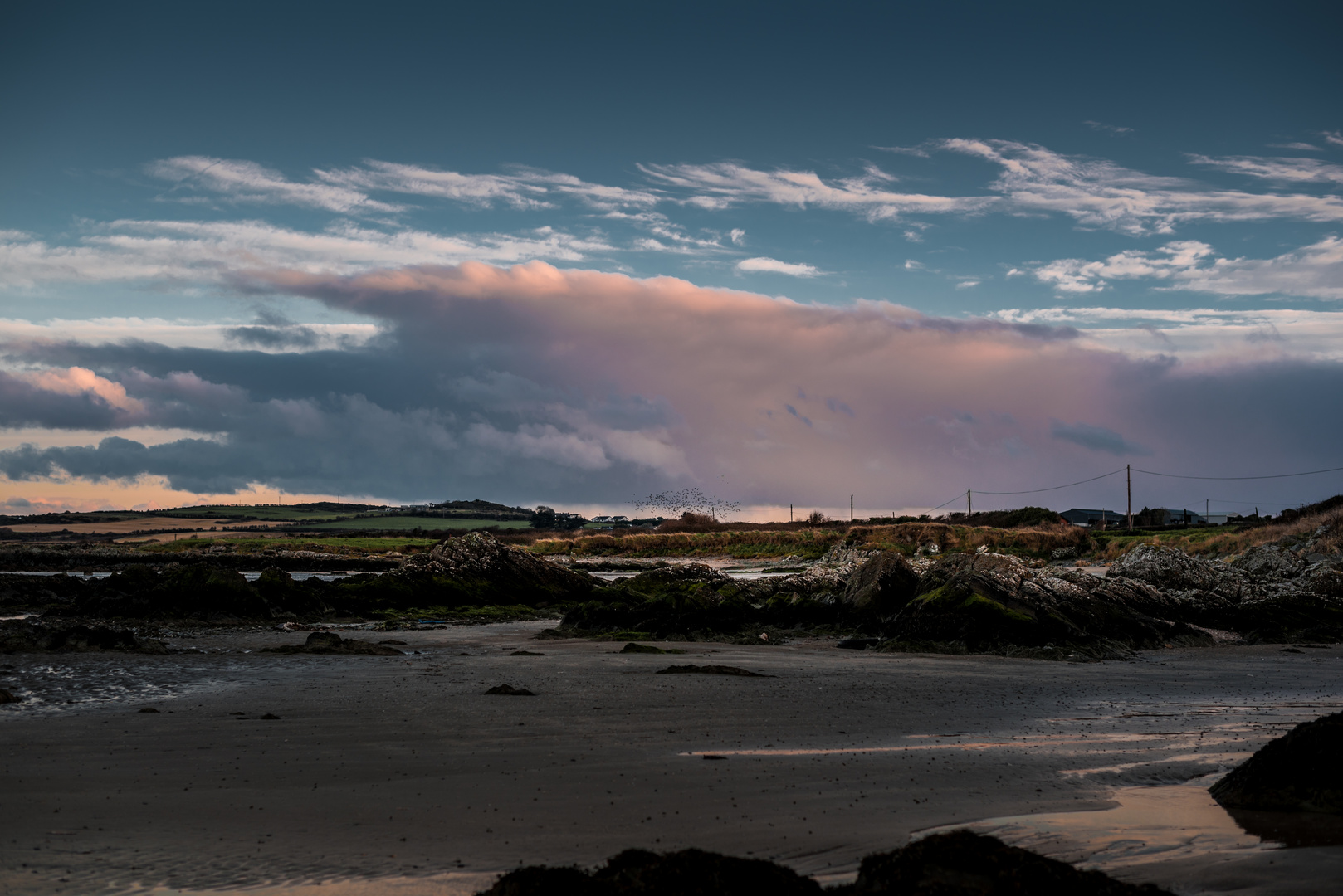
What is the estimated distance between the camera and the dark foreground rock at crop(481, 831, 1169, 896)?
3.55 metres

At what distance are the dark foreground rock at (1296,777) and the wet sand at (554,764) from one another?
77 centimetres

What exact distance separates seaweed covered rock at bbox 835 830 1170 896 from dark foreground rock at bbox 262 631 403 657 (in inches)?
477

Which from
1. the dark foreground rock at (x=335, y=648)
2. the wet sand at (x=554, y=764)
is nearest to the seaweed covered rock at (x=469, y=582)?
the dark foreground rock at (x=335, y=648)

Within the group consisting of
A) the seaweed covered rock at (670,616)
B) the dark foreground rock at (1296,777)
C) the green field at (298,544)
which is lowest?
the green field at (298,544)

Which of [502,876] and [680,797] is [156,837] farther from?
[680,797]

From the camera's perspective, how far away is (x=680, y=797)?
595 centimetres

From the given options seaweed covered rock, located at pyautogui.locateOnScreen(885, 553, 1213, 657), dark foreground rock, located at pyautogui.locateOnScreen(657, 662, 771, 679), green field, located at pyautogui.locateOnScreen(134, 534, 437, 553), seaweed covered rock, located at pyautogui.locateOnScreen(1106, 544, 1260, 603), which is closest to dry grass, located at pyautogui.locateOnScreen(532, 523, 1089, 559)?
green field, located at pyautogui.locateOnScreen(134, 534, 437, 553)

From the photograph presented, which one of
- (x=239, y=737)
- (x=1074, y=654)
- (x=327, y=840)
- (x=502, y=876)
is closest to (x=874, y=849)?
(x=502, y=876)

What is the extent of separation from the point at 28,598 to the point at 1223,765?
2632 centimetres

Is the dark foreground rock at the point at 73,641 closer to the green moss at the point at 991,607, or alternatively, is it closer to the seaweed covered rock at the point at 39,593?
the seaweed covered rock at the point at 39,593

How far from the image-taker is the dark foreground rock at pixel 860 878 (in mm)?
3555

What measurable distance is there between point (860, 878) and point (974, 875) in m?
0.49

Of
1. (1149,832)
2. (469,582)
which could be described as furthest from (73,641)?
(1149,832)

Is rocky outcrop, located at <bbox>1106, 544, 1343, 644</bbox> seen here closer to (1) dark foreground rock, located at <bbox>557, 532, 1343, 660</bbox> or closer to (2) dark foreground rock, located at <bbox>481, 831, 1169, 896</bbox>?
(1) dark foreground rock, located at <bbox>557, 532, 1343, 660</bbox>
